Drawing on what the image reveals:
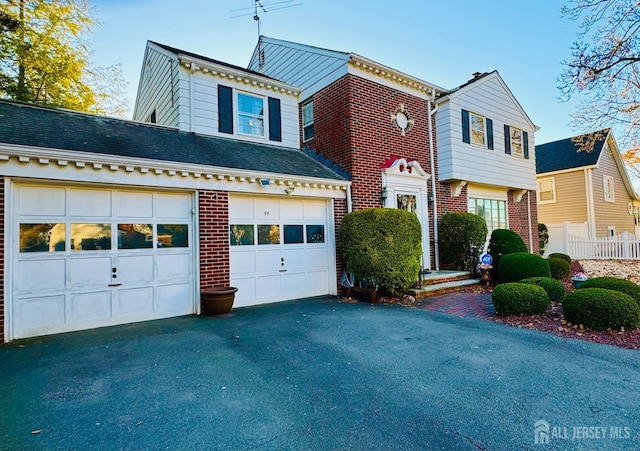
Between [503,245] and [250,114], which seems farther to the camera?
[503,245]

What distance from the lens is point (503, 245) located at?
34.2 feet

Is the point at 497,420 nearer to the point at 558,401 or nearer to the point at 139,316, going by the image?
the point at 558,401

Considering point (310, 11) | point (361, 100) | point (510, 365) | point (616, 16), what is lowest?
point (510, 365)

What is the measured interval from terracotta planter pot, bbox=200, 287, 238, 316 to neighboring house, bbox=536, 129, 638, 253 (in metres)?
17.0

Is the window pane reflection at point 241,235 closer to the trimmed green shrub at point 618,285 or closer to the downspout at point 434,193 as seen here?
the downspout at point 434,193

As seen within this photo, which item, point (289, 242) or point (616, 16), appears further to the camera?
point (616, 16)

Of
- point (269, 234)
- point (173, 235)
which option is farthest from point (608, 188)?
point (173, 235)

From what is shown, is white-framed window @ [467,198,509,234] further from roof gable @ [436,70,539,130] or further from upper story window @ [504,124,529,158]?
roof gable @ [436,70,539,130]

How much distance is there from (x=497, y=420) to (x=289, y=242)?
6149mm

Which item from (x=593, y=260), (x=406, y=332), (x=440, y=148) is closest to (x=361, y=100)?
(x=440, y=148)

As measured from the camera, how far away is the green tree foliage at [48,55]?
524 inches

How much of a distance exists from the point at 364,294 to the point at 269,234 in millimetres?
2804

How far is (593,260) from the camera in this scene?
15.0m

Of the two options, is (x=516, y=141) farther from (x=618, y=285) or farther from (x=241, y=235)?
(x=241, y=235)
